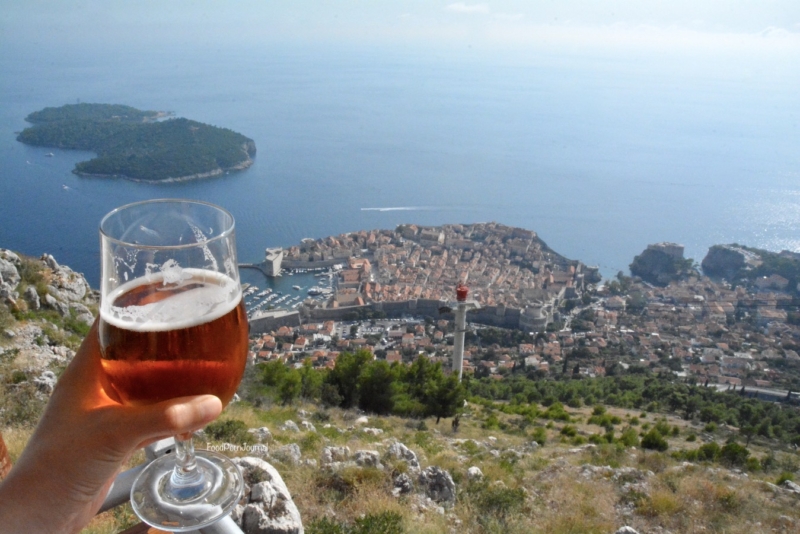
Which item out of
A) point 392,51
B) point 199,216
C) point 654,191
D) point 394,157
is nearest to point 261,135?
point 394,157

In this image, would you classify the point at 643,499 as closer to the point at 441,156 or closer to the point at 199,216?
the point at 199,216

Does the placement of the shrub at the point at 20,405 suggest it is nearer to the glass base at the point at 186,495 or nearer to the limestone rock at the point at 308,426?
the limestone rock at the point at 308,426

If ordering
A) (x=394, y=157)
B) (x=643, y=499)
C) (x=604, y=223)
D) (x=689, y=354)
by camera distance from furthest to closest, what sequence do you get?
1. (x=394, y=157)
2. (x=604, y=223)
3. (x=689, y=354)
4. (x=643, y=499)

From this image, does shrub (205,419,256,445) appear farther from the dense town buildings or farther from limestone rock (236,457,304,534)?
the dense town buildings

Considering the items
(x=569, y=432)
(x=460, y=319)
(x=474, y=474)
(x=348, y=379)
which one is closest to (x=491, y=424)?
(x=569, y=432)

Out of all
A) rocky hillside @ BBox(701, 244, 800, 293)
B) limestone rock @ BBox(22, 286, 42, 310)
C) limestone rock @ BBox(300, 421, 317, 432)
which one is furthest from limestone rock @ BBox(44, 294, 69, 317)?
rocky hillside @ BBox(701, 244, 800, 293)

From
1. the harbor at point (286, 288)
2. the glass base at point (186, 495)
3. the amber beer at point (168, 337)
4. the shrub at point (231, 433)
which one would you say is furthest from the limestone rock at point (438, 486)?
the harbor at point (286, 288)
